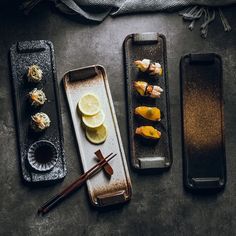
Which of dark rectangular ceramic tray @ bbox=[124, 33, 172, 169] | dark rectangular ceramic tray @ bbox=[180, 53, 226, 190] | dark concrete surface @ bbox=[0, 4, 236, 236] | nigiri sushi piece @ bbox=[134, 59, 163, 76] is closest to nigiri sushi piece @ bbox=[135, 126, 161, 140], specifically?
dark rectangular ceramic tray @ bbox=[124, 33, 172, 169]

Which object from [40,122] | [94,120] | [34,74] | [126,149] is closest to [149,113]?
[126,149]

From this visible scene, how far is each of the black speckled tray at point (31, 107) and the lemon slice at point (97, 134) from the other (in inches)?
10.3

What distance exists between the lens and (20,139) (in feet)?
15.1

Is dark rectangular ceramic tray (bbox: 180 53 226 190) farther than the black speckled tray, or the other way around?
dark rectangular ceramic tray (bbox: 180 53 226 190)

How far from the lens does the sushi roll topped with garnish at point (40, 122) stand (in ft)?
14.8

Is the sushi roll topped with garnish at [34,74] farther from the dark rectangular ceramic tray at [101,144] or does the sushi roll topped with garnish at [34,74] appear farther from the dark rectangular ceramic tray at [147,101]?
the dark rectangular ceramic tray at [147,101]

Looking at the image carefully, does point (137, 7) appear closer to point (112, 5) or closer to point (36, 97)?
point (112, 5)

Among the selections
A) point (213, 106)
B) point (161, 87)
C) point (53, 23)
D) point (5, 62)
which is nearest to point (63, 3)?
point (53, 23)

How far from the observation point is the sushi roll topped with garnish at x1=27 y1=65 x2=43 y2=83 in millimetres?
4533

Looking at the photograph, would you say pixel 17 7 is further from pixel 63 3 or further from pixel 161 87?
pixel 161 87

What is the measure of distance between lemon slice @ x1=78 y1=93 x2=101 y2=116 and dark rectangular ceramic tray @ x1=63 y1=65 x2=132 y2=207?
87 mm

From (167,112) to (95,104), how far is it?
0.71 metres

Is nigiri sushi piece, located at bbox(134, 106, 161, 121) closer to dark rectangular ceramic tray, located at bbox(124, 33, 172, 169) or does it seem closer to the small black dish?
dark rectangular ceramic tray, located at bbox(124, 33, 172, 169)

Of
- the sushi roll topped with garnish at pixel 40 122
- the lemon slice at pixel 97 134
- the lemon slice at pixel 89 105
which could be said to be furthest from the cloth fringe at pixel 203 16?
the sushi roll topped with garnish at pixel 40 122
